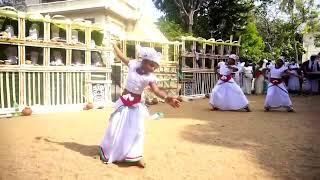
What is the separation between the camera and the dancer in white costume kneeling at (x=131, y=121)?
5238 mm

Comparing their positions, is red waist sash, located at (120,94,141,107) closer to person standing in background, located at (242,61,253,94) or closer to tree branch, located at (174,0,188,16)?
person standing in background, located at (242,61,253,94)

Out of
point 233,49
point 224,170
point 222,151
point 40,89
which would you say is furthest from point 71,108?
point 233,49

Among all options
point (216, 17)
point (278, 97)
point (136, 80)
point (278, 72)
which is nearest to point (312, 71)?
point (278, 97)

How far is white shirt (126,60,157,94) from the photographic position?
5297mm

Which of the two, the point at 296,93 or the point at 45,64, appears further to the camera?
the point at 296,93

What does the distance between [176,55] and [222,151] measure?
9.30m

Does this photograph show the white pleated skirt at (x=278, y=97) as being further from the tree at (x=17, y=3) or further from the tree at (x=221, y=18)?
the tree at (x=17, y=3)

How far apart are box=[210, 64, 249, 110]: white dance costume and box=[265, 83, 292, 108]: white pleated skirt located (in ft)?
2.54

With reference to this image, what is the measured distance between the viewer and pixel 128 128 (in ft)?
17.4

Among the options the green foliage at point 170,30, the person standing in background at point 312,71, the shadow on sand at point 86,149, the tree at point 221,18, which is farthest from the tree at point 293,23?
the shadow on sand at point 86,149

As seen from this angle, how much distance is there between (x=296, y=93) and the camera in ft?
64.4

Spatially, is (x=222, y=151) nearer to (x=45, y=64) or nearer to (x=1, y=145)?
(x=1, y=145)

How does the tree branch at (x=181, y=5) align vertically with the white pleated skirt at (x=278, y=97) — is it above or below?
above

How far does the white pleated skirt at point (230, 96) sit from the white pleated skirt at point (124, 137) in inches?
261
